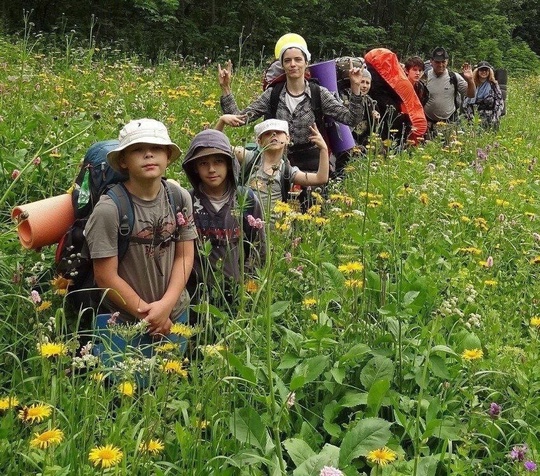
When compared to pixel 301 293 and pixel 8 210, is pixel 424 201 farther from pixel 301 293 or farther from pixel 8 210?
pixel 8 210

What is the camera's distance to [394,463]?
207cm

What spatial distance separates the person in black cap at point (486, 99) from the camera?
9.75m

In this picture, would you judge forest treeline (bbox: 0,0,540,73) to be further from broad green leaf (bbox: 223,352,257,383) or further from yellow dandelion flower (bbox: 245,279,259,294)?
broad green leaf (bbox: 223,352,257,383)

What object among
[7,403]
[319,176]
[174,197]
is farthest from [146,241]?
[319,176]

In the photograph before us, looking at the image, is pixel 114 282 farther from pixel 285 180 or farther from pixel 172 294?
pixel 285 180

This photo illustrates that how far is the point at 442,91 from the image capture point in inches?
364

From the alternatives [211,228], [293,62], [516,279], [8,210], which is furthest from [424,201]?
[8,210]

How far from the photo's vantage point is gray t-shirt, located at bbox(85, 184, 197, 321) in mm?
3020

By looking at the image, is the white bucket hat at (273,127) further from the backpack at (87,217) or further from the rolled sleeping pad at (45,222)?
the rolled sleeping pad at (45,222)

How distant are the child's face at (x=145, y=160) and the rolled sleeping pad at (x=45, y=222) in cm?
39

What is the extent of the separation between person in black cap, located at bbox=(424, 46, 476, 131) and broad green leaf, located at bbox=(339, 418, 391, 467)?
7.66 metres

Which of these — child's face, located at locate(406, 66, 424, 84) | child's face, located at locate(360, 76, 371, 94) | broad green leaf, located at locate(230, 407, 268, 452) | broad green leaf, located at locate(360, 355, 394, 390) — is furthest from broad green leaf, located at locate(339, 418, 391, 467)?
child's face, located at locate(406, 66, 424, 84)

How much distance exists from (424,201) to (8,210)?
2.50 metres

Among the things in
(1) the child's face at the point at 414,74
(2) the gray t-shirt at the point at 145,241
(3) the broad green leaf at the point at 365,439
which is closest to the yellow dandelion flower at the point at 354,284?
(3) the broad green leaf at the point at 365,439
